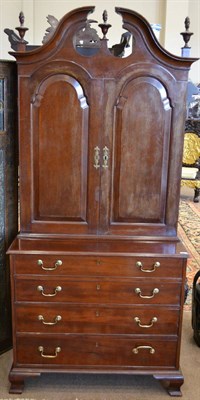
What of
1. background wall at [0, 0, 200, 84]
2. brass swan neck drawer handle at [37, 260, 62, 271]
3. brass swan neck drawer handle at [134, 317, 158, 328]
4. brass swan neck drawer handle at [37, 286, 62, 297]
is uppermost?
background wall at [0, 0, 200, 84]

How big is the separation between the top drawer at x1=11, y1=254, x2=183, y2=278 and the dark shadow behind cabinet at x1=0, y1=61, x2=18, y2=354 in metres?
0.37

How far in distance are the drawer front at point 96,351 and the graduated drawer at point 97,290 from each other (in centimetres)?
20

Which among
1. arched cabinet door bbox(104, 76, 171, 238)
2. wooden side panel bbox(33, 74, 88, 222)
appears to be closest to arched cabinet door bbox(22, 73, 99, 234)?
wooden side panel bbox(33, 74, 88, 222)

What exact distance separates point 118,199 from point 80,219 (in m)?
0.21

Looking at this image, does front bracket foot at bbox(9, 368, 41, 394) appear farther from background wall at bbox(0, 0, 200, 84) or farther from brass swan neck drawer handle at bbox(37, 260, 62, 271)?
background wall at bbox(0, 0, 200, 84)

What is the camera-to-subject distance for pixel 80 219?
2.12 metres

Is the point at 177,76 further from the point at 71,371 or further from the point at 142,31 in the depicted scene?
the point at 71,371

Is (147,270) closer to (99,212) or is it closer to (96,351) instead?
(99,212)

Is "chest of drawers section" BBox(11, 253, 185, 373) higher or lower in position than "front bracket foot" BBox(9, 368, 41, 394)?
higher

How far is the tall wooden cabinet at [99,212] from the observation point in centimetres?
194

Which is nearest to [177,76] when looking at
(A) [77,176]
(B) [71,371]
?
(A) [77,176]

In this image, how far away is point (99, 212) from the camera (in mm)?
2100

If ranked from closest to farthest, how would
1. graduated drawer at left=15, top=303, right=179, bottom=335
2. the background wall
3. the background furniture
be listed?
graduated drawer at left=15, top=303, right=179, bottom=335 < the background furniture < the background wall

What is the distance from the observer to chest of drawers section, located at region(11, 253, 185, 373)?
2.00 metres
